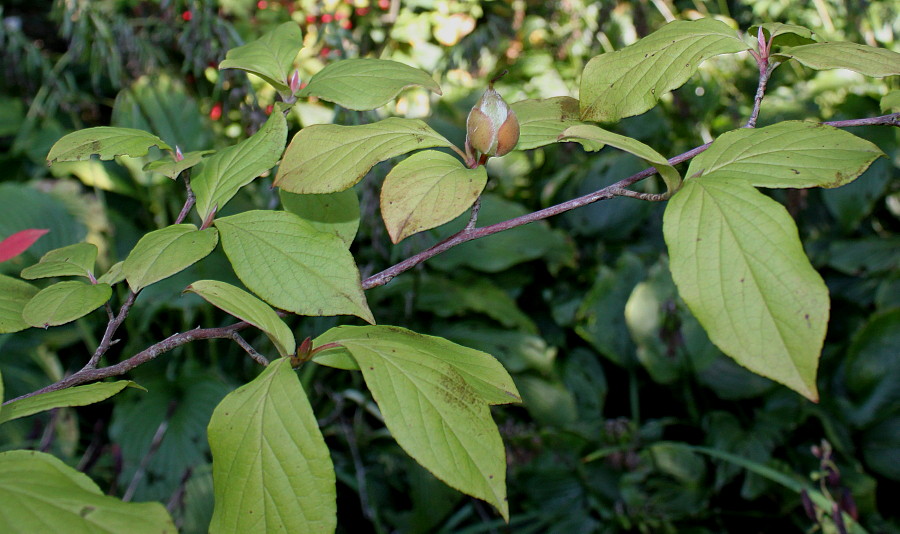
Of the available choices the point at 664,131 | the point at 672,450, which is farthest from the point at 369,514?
the point at 664,131

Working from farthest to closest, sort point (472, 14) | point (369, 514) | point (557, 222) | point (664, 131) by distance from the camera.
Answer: point (472, 14) < point (664, 131) < point (557, 222) < point (369, 514)

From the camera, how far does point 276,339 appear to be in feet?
1.36

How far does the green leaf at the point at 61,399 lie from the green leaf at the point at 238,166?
0.45 ft

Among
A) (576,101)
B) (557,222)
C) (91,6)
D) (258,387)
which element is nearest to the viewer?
(258,387)

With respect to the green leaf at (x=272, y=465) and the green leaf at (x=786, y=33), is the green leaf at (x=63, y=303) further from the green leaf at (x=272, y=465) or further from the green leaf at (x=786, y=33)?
the green leaf at (x=786, y=33)

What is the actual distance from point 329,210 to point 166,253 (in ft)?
0.47

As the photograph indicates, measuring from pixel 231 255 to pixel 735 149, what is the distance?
318mm

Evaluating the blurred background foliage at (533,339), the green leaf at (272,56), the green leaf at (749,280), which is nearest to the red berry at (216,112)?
the blurred background foliage at (533,339)

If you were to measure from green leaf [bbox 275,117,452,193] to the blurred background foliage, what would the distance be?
2.33 feet

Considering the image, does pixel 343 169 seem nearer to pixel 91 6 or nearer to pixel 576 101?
pixel 576 101

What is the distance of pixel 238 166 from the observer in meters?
0.49

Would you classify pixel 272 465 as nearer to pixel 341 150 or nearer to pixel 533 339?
pixel 341 150

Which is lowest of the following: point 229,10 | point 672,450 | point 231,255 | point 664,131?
point 672,450

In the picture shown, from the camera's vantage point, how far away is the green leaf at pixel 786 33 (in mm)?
483
